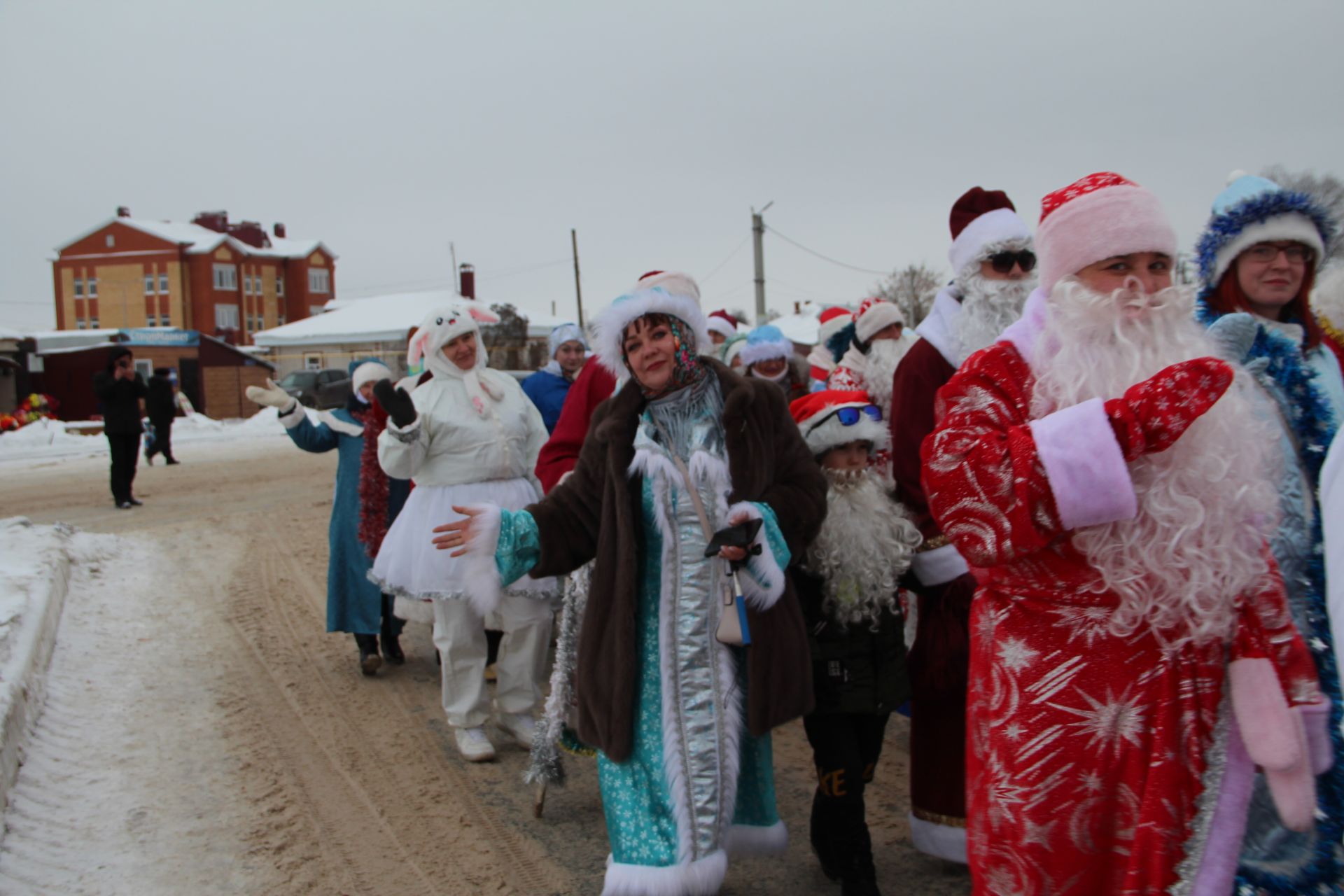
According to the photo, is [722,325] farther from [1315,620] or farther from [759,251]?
[759,251]

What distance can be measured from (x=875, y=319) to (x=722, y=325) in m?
4.08

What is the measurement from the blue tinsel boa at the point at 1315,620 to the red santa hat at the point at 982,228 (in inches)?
43.9

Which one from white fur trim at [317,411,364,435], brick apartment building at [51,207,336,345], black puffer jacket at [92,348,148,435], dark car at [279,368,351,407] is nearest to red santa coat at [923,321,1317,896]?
white fur trim at [317,411,364,435]

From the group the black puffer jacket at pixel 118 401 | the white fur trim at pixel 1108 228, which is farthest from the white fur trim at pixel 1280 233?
the black puffer jacket at pixel 118 401

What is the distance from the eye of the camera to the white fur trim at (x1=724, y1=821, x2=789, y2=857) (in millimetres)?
3385

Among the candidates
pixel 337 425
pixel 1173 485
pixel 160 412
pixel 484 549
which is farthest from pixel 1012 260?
pixel 160 412

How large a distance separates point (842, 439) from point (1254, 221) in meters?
1.46

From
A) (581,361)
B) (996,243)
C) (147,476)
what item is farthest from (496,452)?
(147,476)

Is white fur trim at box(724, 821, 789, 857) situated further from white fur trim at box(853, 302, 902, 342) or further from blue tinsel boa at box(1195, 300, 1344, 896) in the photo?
white fur trim at box(853, 302, 902, 342)

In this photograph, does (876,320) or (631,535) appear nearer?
(631,535)

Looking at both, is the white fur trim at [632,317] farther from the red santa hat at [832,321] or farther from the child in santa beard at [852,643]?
the red santa hat at [832,321]

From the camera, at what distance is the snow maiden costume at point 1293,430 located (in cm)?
190

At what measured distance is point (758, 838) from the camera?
3.39m

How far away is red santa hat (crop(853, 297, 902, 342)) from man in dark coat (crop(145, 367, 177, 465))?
1443cm
